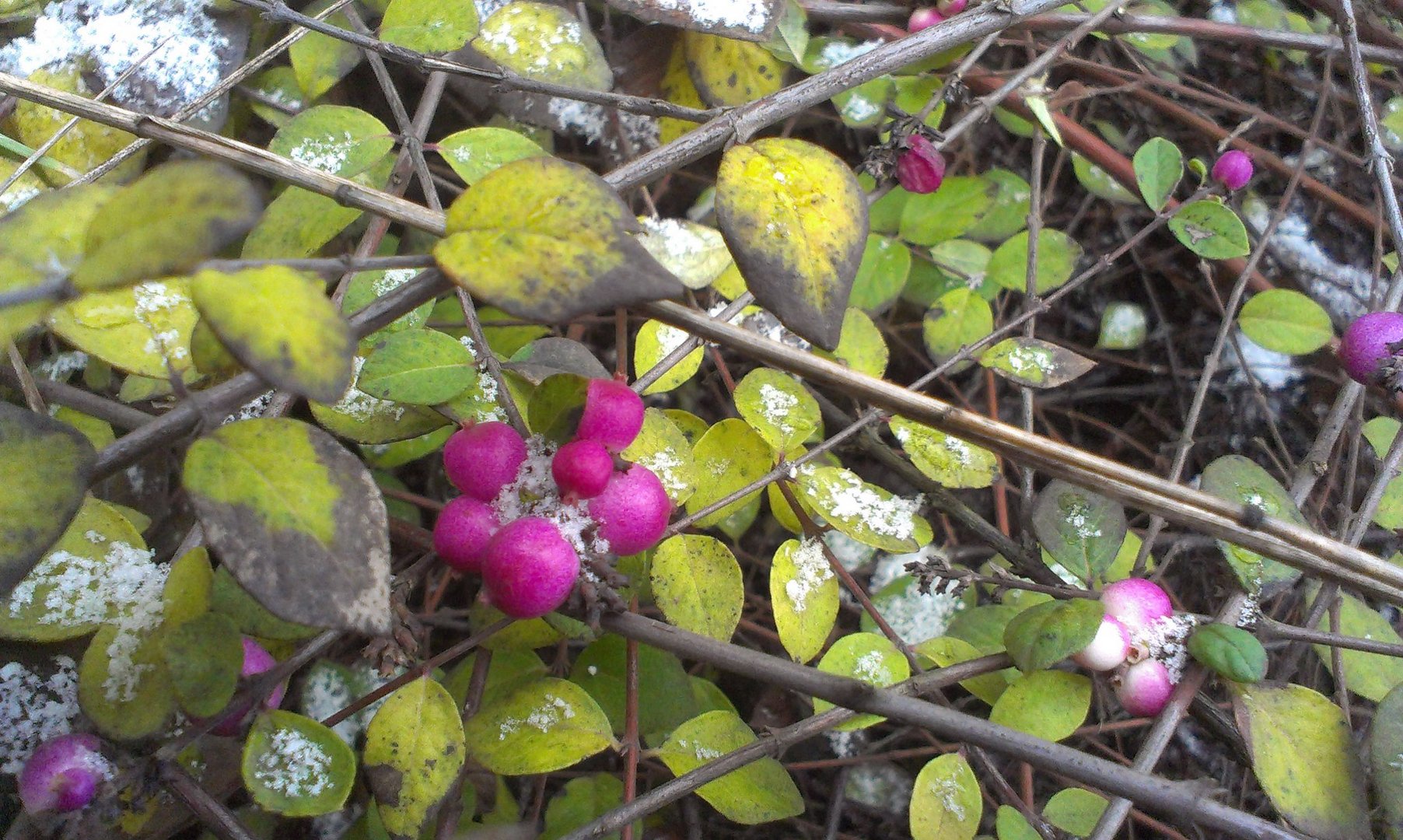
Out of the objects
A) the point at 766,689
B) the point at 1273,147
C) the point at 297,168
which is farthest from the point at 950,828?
the point at 1273,147

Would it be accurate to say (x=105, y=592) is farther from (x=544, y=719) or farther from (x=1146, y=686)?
(x=1146, y=686)

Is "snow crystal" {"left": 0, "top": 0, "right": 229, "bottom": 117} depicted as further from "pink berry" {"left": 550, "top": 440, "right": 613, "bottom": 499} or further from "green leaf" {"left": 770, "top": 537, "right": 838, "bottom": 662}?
"green leaf" {"left": 770, "top": 537, "right": 838, "bottom": 662}

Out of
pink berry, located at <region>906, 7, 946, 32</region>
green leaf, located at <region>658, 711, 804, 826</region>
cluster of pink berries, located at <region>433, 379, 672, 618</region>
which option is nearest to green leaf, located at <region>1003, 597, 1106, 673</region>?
green leaf, located at <region>658, 711, 804, 826</region>

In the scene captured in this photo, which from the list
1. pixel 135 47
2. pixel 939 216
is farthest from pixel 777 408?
pixel 135 47

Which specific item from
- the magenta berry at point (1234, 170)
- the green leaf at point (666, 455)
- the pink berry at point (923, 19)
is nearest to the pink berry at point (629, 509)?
the green leaf at point (666, 455)

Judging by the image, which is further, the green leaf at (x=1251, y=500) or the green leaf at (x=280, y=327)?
the green leaf at (x=1251, y=500)

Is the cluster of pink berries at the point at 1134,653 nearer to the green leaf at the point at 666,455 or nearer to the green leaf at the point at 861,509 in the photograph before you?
the green leaf at the point at 861,509
